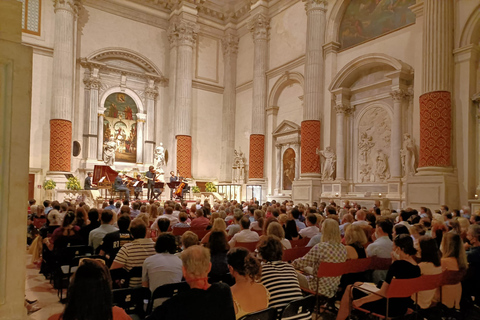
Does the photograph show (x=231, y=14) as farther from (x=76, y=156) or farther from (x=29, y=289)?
(x=29, y=289)

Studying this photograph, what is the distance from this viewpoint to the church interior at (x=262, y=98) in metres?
11.2

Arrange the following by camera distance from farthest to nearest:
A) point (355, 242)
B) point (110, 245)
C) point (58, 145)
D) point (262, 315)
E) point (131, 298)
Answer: point (58, 145) < point (110, 245) < point (355, 242) < point (131, 298) < point (262, 315)

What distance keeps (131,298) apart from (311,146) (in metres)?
14.0

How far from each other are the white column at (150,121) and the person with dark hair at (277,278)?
58.7 feet

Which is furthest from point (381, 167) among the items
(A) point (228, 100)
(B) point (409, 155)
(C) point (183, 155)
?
(A) point (228, 100)

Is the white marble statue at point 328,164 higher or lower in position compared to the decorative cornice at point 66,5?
lower

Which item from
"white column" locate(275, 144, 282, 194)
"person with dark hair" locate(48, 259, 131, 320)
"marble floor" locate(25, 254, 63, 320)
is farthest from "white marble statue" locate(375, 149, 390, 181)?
"person with dark hair" locate(48, 259, 131, 320)

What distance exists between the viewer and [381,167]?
47.0 feet

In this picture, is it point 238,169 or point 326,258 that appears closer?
point 326,258

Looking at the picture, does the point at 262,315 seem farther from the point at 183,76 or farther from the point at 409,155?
the point at 183,76

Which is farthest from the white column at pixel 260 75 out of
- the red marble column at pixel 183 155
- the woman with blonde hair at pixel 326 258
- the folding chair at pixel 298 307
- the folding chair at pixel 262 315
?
the folding chair at pixel 262 315

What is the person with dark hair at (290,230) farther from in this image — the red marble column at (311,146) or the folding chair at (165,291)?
the red marble column at (311,146)

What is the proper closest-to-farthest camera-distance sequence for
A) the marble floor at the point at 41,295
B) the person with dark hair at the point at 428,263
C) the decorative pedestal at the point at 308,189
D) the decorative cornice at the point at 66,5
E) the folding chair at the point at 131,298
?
the folding chair at the point at 131,298 < the person with dark hair at the point at 428,263 < the marble floor at the point at 41,295 < the decorative pedestal at the point at 308,189 < the decorative cornice at the point at 66,5

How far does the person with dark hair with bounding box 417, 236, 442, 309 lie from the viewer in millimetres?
3764
